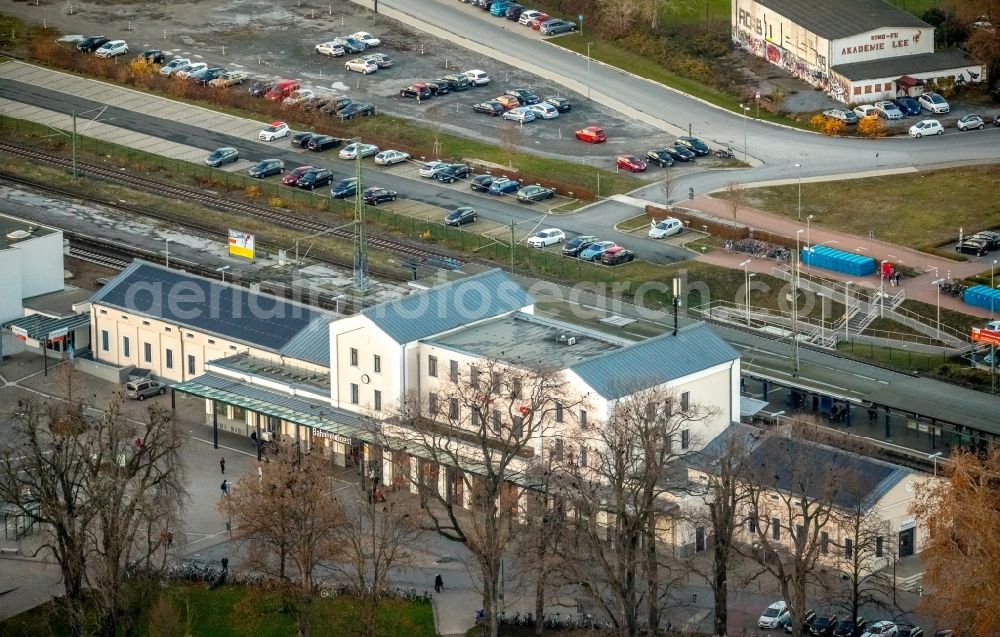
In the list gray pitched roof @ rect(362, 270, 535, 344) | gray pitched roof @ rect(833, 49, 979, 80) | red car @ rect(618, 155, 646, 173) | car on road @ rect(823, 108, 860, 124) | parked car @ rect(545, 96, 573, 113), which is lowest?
red car @ rect(618, 155, 646, 173)

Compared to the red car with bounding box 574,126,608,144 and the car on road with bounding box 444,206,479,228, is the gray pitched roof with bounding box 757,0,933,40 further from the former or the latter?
the car on road with bounding box 444,206,479,228

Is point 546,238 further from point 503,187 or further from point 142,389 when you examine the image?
point 142,389

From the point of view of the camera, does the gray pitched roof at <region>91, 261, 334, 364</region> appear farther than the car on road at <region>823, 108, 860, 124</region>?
No

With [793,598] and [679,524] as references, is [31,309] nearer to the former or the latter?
[679,524]

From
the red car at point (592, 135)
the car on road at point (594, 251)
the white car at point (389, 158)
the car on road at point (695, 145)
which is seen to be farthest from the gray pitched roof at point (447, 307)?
the red car at point (592, 135)

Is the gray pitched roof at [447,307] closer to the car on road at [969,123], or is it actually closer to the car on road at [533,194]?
the car on road at [533,194]

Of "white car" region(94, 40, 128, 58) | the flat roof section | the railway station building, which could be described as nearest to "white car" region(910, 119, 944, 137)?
the railway station building
